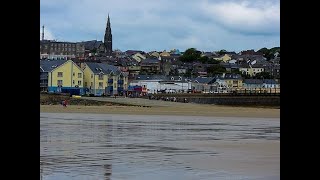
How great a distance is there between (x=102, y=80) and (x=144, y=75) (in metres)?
29.2

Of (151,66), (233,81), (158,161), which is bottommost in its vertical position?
(158,161)

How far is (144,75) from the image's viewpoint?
136875mm

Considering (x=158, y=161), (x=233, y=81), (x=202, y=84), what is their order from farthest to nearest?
(x=233, y=81), (x=202, y=84), (x=158, y=161)

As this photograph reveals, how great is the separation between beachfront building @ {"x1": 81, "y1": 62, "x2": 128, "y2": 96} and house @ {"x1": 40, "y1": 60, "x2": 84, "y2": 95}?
3.41 metres

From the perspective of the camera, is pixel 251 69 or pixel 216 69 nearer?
pixel 216 69

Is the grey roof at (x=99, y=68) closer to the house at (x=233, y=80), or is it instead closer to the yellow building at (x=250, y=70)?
the house at (x=233, y=80)

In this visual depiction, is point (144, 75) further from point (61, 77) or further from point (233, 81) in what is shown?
point (61, 77)

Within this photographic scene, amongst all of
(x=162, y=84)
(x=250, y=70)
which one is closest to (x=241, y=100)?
(x=162, y=84)

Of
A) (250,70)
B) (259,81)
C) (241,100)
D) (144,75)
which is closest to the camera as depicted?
(241,100)

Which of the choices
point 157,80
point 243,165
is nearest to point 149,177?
point 243,165

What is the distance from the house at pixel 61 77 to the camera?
97.8 metres

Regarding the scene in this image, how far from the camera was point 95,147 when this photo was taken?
58.1ft

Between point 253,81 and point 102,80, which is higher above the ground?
point 253,81

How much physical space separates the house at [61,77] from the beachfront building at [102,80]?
11.2 feet
